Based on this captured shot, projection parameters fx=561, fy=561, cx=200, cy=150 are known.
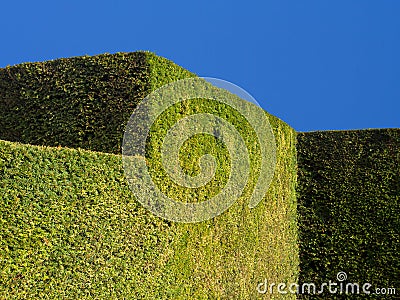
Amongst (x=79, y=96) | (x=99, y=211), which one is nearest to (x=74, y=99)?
(x=79, y=96)

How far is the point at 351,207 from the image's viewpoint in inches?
428

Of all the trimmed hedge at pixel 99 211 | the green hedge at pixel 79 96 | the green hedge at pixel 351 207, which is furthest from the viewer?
the green hedge at pixel 351 207

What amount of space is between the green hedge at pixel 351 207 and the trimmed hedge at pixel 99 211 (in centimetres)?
168

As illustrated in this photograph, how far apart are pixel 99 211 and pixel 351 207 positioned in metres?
6.66

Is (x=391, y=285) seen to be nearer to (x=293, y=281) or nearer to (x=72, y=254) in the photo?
(x=293, y=281)

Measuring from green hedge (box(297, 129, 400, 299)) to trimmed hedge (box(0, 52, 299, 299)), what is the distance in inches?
66.1

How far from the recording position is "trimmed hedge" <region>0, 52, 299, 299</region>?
4.81 m

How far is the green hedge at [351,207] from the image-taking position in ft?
34.6

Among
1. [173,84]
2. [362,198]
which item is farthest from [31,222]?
[362,198]

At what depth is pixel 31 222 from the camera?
480 centimetres

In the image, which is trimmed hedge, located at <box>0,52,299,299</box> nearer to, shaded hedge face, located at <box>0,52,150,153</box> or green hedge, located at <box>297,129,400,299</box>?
shaded hedge face, located at <box>0,52,150,153</box>

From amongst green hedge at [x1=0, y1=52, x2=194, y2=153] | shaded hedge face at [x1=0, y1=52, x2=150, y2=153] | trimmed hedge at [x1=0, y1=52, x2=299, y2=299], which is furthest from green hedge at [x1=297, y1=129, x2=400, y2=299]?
shaded hedge face at [x1=0, y1=52, x2=150, y2=153]

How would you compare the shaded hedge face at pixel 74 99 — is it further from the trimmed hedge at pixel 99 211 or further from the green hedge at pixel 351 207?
the green hedge at pixel 351 207

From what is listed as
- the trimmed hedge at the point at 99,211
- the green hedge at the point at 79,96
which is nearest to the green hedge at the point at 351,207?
the trimmed hedge at the point at 99,211
